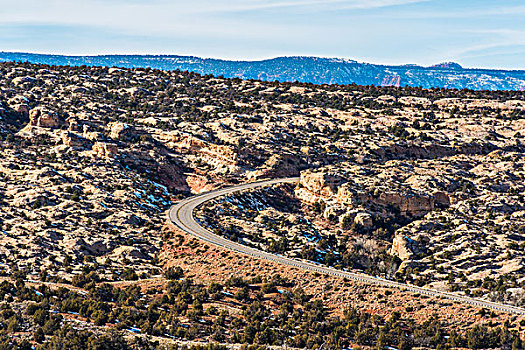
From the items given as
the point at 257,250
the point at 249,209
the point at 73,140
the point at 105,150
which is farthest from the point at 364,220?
the point at 73,140

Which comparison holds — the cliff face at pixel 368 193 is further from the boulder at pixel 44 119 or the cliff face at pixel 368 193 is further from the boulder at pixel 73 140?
the boulder at pixel 44 119

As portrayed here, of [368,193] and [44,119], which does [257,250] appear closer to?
[368,193]

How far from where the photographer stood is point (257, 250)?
217 ft

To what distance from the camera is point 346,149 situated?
4163 inches

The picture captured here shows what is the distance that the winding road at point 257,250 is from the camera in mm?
50581

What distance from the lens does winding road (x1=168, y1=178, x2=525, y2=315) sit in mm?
50581

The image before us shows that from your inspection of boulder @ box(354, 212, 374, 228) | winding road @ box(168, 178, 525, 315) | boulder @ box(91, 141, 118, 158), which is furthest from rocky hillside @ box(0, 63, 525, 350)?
winding road @ box(168, 178, 525, 315)

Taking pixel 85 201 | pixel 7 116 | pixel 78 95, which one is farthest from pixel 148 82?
pixel 85 201

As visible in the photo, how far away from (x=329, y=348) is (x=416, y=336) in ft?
28.6

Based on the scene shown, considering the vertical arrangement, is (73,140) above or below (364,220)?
above

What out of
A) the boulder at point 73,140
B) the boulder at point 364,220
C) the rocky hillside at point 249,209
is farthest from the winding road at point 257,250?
the boulder at point 73,140

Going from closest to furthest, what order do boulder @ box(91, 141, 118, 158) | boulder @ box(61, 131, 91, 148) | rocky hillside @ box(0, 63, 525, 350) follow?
1. rocky hillside @ box(0, 63, 525, 350)
2. boulder @ box(91, 141, 118, 158)
3. boulder @ box(61, 131, 91, 148)

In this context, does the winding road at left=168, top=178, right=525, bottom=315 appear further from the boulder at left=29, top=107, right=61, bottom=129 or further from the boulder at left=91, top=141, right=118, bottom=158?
the boulder at left=29, top=107, right=61, bottom=129

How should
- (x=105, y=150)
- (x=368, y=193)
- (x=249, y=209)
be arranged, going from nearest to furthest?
(x=249, y=209), (x=368, y=193), (x=105, y=150)
